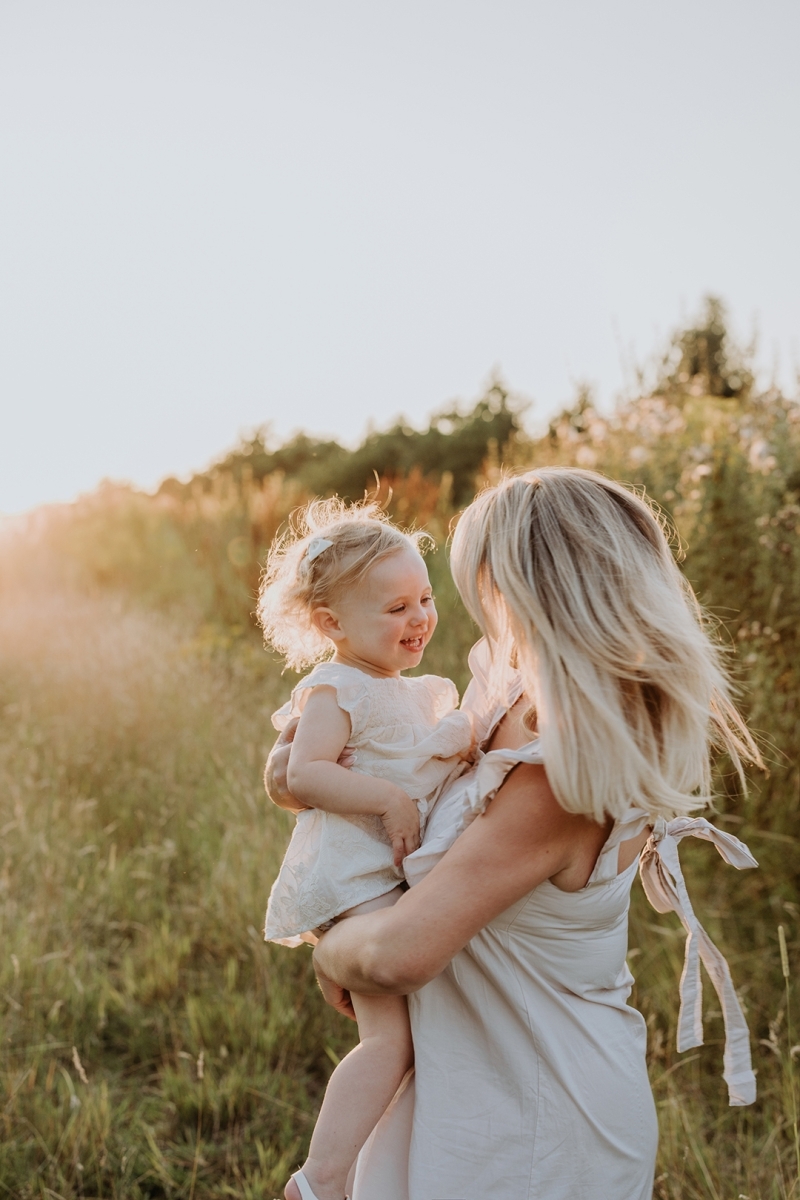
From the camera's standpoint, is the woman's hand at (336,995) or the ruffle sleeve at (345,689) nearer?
the woman's hand at (336,995)

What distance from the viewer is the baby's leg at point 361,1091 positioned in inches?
62.8

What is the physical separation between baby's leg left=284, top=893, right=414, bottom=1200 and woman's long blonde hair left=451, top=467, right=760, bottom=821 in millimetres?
551

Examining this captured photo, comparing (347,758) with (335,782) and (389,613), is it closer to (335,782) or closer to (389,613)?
(335,782)

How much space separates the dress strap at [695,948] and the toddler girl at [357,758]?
417mm

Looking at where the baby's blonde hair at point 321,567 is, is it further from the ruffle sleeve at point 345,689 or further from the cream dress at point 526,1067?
the cream dress at point 526,1067

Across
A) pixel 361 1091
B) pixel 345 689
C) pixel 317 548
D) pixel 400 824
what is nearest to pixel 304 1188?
pixel 361 1091

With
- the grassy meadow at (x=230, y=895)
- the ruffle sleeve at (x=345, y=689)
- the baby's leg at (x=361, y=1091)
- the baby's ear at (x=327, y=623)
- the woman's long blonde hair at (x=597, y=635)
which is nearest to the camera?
the woman's long blonde hair at (x=597, y=635)

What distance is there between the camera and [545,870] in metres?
1.41

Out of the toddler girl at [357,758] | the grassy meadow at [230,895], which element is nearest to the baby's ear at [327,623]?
the toddler girl at [357,758]

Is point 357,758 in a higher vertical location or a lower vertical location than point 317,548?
lower

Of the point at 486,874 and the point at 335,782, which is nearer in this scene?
the point at 486,874

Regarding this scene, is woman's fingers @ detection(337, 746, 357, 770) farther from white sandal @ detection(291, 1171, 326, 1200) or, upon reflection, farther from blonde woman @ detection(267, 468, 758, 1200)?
white sandal @ detection(291, 1171, 326, 1200)

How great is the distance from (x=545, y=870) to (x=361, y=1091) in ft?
1.75

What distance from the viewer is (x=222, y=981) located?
3553mm
